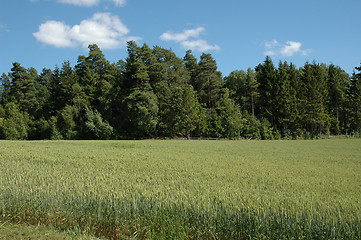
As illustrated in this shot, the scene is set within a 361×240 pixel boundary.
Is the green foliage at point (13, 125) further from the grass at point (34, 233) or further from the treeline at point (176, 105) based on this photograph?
the grass at point (34, 233)

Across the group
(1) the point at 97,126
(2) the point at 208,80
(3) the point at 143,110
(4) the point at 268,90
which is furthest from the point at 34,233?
(2) the point at 208,80

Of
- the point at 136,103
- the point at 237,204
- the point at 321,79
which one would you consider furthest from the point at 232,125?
the point at 237,204

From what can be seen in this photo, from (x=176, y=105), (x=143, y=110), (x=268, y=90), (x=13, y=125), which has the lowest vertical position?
(x=13, y=125)

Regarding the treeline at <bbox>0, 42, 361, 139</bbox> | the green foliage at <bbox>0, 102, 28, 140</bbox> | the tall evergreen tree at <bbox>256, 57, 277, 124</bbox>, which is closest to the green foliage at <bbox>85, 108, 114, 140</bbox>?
the treeline at <bbox>0, 42, 361, 139</bbox>

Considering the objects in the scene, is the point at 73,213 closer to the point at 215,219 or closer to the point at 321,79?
the point at 215,219

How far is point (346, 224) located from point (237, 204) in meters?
1.94

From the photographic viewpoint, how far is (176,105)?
4700 centimetres

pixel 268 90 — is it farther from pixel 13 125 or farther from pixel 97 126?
pixel 13 125

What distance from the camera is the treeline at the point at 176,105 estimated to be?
154ft

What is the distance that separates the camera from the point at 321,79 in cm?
5006

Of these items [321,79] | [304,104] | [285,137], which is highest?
[321,79]

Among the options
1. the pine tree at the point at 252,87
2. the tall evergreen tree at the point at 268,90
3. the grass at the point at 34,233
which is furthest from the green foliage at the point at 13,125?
the grass at the point at 34,233

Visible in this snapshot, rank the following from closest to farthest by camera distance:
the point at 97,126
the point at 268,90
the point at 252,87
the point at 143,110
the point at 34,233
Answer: the point at 34,233 → the point at 143,110 → the point at 97,126 → the point at 268,90 → the point at 252,87

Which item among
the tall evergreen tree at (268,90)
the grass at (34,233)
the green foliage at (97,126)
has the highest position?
the tall evergreen tree at (268,90)
